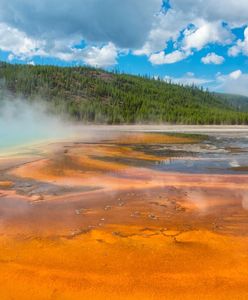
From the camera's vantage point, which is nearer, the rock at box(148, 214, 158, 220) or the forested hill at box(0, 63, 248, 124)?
the rock at box(148, 214, 158, 220)

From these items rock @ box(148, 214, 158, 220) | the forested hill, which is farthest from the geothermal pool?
the forested hill

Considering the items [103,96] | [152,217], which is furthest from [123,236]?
[103,96]

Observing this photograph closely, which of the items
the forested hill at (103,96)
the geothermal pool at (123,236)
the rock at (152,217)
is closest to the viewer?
the geothermal pool at (123,236)

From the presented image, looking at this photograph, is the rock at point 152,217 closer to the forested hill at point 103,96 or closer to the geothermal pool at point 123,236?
the geothermal pool at point 123,236

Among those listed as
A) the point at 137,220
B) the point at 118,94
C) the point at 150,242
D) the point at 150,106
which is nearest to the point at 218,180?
the point at 137,220

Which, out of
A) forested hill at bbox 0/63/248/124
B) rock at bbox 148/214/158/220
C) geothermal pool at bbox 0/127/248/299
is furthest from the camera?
forested hill at bbox 0/63/248/124

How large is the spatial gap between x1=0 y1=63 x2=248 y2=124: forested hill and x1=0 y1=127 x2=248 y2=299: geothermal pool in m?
81.0

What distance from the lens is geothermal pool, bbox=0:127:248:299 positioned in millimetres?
5820

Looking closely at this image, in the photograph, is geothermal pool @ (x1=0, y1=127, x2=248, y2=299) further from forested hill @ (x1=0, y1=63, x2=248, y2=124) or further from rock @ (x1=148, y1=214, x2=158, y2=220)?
forested hill @ (x1=0, y1=63, x2=248, y2=124)

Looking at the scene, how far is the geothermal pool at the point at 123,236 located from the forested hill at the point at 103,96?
266 feet

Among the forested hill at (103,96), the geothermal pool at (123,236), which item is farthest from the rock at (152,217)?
the forested hill at (103,96)

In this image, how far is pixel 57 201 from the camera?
35.8ft

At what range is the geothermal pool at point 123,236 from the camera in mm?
5820

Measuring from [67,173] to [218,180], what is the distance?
5.83 metres
